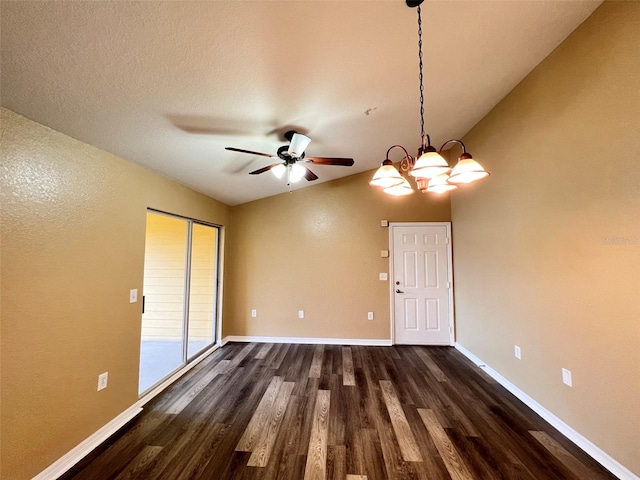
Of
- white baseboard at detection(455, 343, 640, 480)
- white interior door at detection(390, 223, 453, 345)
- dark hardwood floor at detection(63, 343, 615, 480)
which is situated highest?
white interior door at detection(390, 223, 453, 345)

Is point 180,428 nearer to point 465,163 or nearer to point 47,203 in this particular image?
point 47,203

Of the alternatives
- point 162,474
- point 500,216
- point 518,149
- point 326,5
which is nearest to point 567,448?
point 500,216

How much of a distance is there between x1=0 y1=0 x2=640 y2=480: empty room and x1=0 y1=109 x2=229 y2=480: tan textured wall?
1cm

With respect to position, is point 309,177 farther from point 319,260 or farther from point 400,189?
point 319,260

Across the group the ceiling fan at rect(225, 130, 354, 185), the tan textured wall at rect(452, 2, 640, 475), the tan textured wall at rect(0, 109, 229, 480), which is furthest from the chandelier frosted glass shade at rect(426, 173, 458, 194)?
the tan textured wall at rect(0, 109, 229, 480)

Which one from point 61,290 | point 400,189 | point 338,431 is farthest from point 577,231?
point 61,290

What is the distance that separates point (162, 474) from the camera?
5.58 feet

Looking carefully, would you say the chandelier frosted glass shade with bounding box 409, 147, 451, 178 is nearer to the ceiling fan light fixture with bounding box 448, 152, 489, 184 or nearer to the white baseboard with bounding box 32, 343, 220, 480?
the ceiling fan light fixture with bounding box 448, 152, 489, 184

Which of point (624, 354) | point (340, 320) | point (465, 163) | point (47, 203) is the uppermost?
point (465, 163)

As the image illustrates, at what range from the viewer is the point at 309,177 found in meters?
2.87

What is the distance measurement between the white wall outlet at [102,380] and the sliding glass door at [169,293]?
31.1 inches

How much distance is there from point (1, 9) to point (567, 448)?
412 centimetres

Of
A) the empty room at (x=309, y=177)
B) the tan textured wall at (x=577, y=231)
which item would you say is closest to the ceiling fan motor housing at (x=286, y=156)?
the empty room at (x=309, y=177)

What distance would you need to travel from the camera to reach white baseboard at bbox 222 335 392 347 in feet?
13.7
